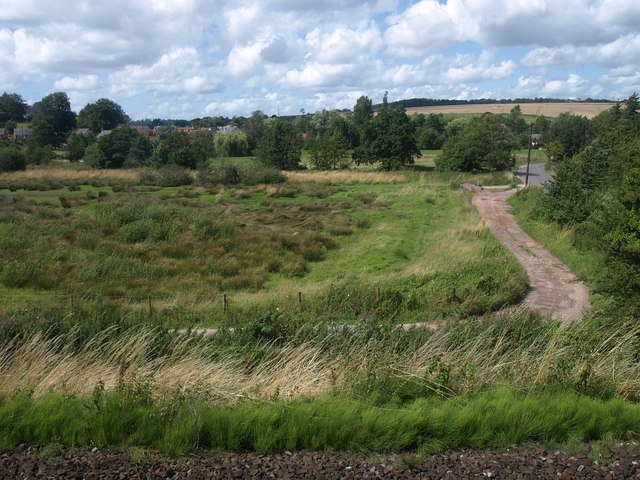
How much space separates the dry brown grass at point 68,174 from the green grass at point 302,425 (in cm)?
5535

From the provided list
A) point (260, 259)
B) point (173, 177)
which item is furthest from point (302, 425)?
point (173, 177)

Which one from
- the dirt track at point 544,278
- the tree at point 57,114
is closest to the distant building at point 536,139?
the dirt track at point 544,278

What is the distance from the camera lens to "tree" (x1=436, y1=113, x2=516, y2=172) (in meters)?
62.1

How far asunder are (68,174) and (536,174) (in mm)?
52686

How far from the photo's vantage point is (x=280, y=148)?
66.8 m

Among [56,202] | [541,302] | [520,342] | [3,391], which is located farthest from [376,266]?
[56,202]

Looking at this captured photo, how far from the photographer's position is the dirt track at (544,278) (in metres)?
15.6

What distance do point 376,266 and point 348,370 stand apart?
15.5 meters

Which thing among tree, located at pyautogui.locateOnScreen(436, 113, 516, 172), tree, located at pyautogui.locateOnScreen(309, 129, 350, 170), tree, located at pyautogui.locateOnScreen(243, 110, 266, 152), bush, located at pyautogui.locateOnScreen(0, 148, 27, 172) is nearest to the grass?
tree, located at pyautogui.locateOnScreen(436, 113, 516, 172)

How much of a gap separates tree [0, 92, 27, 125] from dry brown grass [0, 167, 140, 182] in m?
89.5

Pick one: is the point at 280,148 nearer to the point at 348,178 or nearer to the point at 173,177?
the point at 348,178

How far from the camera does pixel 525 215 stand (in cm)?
3175

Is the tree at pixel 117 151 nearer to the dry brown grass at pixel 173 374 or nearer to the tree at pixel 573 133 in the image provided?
the tree at pixel 573 133

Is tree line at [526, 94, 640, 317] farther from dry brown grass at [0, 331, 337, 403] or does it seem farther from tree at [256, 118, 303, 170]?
tree at [256, 118, 303, 170]
